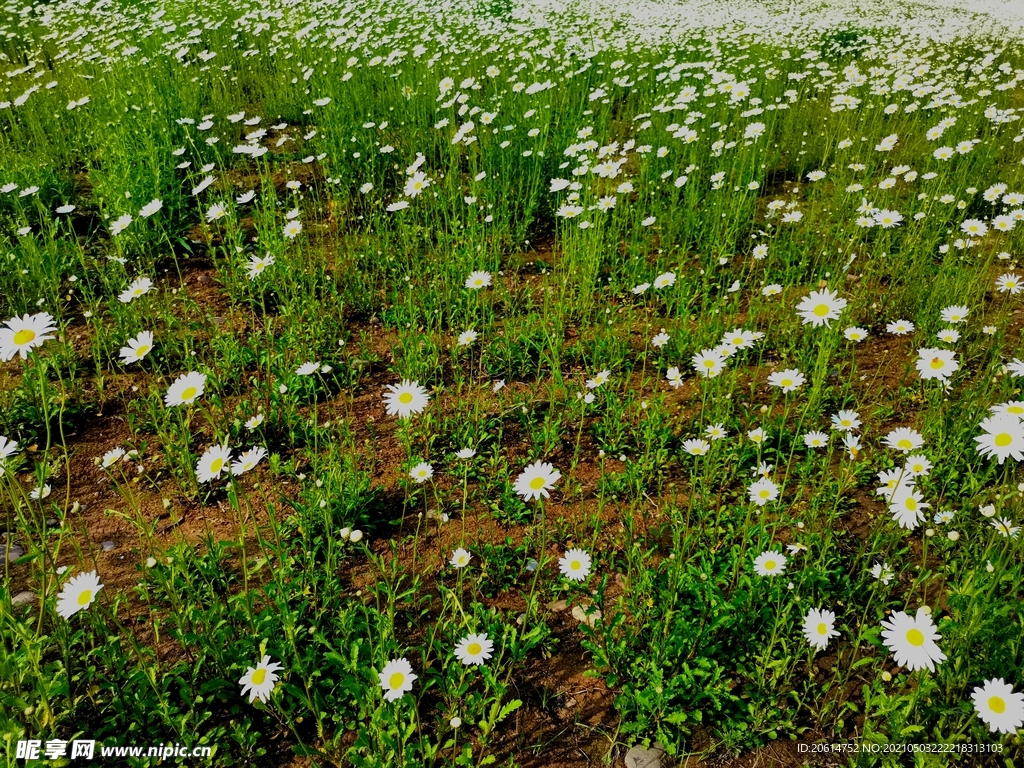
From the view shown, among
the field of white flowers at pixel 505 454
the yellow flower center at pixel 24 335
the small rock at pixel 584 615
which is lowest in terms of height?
the small rock at pixel 584 615

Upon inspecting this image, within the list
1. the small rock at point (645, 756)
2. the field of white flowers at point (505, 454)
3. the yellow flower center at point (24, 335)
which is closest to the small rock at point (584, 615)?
the field of white flowers at point (505, 454)

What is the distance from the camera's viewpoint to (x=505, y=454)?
2.63 meters

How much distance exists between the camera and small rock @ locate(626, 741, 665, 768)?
5.35 ft

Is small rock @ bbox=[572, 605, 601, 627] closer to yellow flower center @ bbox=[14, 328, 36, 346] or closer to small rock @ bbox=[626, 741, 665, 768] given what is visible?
small rock @ bbox=[626, 741, 665, 768]

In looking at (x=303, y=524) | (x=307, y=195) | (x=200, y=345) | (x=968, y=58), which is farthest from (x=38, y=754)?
(x=968, y=58)

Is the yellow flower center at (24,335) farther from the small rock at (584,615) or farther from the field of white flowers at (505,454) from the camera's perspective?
the small rock at (584,615)

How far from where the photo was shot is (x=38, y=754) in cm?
149

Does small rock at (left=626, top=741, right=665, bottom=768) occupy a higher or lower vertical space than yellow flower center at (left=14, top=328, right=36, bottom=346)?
lower

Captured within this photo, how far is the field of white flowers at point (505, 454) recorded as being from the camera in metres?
1.67

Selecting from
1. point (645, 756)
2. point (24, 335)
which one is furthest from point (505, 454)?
point (24, 335)

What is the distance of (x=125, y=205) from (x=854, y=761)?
4.68 meters

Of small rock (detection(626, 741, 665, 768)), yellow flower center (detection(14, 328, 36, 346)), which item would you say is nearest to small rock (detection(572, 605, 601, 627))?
small rock (detection(626, 741, 665, 768))

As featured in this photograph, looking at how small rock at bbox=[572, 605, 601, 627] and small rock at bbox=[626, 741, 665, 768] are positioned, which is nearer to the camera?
small rock at bbox=[626, 741, 665, 768]

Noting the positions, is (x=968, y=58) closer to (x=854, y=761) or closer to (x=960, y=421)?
(x=960, y=421)
